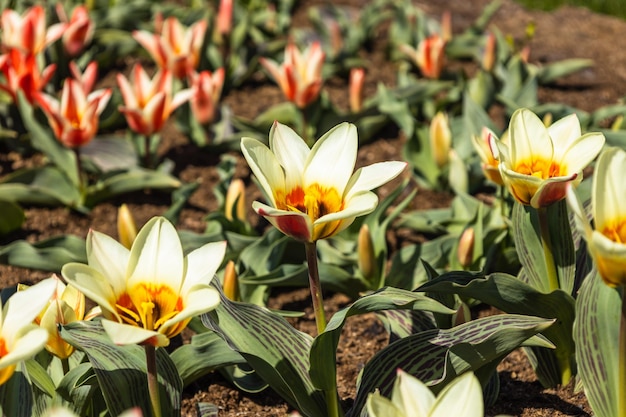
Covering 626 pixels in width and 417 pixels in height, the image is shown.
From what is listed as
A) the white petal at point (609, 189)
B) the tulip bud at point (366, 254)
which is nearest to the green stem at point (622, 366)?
the white petal at point (609, 189)

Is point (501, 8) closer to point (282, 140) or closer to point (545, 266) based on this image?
point (545, 266)

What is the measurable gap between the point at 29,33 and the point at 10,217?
85 cm

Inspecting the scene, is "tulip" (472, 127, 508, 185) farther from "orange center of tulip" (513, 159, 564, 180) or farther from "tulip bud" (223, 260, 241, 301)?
"tulip bud" (223, 260, 241, 301)

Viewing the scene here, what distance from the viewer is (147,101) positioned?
3.43m

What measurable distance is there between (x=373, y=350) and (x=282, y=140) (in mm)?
936

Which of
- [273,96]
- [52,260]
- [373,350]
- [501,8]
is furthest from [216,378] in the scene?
[501,8]

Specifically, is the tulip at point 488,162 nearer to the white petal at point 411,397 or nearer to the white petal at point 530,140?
the white petal at point 530,140

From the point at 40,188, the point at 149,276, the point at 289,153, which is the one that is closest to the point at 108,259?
the point at 149,276

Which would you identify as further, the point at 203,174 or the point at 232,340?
the point at 203,174

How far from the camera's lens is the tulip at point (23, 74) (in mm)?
3492

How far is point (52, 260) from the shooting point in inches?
113

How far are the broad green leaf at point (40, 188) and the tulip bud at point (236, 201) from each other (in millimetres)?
732

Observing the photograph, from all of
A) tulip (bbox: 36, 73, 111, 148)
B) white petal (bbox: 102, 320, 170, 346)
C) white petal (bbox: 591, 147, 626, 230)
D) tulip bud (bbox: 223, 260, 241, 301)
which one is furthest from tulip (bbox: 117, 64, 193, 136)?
white petal (bbox: 591, 147, 626, 230)

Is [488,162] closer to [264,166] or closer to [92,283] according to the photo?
[264,166]
